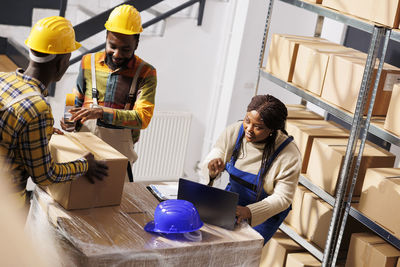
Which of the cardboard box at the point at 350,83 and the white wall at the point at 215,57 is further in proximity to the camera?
the white wall at the point at 215,57

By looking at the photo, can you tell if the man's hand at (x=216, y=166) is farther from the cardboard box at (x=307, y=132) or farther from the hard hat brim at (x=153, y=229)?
the cardboard box at (x=307, y=132)

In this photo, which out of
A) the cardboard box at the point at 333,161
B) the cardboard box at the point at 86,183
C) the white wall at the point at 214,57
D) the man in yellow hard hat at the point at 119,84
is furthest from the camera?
the white wall at the point at 214,57

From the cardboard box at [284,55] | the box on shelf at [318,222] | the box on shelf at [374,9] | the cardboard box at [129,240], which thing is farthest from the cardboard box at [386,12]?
the cardboard box at [129,240]

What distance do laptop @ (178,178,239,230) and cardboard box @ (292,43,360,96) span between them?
146cm

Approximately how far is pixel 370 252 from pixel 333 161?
606mm

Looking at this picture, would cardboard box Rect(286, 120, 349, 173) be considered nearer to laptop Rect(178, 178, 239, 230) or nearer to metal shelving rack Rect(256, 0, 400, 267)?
metal shelving rack Rect(256, 0, 400, 267)

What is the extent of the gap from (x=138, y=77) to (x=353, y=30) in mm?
2189

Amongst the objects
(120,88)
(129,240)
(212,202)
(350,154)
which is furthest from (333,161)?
(129,240)

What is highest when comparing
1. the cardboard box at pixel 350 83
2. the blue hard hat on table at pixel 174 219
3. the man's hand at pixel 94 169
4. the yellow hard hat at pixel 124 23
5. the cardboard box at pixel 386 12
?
the cardboard box at pixel 386 12

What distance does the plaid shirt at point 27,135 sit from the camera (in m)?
1.89

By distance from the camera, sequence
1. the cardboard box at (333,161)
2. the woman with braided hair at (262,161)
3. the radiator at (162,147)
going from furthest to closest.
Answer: the radiator at (162,147) → the cardboard box at (333,161) → the woman with braided hair at (262,161)

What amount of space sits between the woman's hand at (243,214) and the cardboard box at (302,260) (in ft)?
3.37

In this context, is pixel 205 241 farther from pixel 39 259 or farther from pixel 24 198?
pixel 39 259

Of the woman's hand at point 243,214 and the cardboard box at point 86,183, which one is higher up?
the cardboard box at point 86,183
